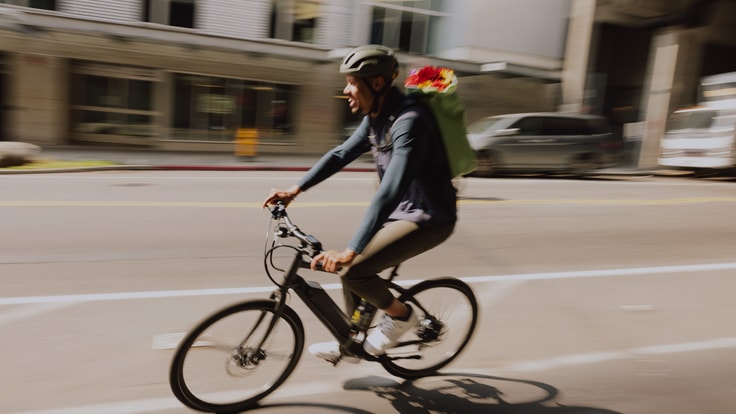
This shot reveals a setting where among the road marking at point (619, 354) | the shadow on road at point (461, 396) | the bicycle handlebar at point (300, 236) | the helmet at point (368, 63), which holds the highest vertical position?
the helmet at point (368, 63)

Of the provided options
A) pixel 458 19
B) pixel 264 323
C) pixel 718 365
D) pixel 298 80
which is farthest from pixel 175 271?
pixel 458 19

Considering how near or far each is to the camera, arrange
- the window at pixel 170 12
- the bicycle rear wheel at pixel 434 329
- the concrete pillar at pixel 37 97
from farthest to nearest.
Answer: the window at pixel 170 12, the concrete pillar at pixel 37 97, the bicycle rear wheel at pixel 434 329

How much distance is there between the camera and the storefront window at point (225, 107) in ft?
65.8

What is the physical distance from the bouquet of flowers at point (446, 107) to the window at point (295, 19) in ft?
62.1

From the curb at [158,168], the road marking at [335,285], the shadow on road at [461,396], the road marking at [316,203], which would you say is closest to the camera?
the shadow on road at [461,396]

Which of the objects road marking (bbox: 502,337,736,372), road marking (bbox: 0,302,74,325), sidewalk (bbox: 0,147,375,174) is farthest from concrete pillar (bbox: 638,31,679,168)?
road marking (bbox: 0,302,74,325)

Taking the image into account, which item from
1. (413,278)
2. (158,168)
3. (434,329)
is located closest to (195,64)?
(158,168)

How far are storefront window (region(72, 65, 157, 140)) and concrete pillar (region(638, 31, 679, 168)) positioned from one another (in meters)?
19.0

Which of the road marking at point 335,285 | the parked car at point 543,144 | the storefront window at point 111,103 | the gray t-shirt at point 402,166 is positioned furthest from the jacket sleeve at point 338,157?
the storefront window at point 111,103

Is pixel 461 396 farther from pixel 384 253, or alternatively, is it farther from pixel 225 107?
pixel 225 107

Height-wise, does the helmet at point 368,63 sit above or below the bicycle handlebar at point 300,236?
above

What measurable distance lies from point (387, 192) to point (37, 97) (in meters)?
18.8

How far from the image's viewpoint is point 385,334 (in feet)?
11.0

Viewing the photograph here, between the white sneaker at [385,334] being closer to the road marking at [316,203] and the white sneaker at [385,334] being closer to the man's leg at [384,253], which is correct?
the man's leg at [384,253]
